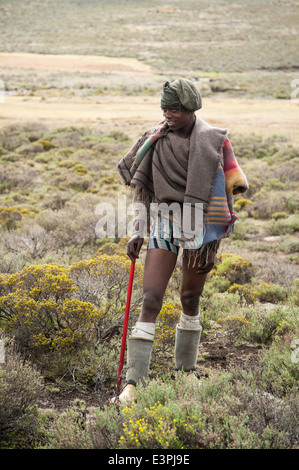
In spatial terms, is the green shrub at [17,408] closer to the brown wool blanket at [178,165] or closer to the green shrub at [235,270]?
the brown wool blanket at [178,165]

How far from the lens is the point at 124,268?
175 inches

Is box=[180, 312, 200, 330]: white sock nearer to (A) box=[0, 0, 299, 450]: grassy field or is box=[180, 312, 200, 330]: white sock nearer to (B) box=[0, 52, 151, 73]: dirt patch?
(A) box=[0, 0, 299, 450]: grassy field

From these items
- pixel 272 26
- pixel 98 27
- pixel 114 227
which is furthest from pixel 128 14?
pixel 114 227

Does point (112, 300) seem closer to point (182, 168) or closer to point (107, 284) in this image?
point (107, 284)

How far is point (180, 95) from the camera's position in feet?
9.40

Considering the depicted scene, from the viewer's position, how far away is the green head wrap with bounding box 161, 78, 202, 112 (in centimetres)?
286

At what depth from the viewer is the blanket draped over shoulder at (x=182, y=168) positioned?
9.46ft

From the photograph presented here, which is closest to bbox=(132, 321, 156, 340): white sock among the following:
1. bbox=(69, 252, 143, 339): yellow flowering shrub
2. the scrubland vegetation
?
the scrubland vegetation

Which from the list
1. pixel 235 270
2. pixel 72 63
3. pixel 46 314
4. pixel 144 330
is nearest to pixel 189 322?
A: pixel 144 330

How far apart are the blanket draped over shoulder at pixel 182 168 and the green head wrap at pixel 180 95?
0.16 m

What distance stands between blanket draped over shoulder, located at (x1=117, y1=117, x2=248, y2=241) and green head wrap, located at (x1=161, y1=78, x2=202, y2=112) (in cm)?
16

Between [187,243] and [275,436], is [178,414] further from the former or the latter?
[187,243]

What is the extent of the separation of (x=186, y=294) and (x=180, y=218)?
1.90 ft

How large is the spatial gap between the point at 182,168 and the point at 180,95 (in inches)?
17.5
